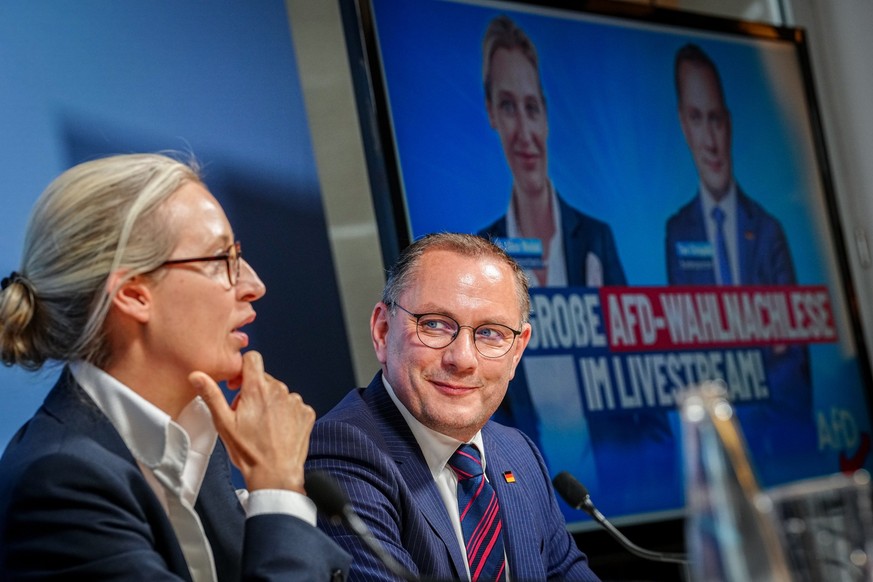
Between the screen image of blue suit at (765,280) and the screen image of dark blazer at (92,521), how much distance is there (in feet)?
9.97

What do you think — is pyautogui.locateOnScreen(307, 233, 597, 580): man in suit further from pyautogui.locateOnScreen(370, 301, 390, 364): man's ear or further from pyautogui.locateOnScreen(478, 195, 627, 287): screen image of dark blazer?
pyautogui.locateOnScreen(478, 195, 627, 287): screen image of dark blazer

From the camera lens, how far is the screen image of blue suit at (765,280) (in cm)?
457

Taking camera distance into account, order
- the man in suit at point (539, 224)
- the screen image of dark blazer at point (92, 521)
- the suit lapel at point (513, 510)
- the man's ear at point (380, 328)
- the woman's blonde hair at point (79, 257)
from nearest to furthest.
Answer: the screen image of dark blazer at point (92, 521) → the woman's blonde hair at point (79, 257) → the suit lapel at point (513, 510) → the man's ear at point (380, 328) → the man in suit at point (539, 224)

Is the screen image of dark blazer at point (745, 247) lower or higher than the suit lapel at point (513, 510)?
higher

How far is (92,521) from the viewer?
1.65m

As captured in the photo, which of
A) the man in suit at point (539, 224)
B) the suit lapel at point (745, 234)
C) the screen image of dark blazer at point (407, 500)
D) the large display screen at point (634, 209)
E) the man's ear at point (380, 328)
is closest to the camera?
the screen image of dark blazer at point (407, 500)

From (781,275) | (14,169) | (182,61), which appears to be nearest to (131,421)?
(14,169)

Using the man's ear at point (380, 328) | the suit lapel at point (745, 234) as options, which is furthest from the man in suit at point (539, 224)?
the man's ear at point (380, 328)

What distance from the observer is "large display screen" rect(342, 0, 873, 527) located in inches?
153

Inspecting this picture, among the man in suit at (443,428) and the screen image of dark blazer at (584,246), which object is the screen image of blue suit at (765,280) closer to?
the screen image of dark blazer at (584,246)

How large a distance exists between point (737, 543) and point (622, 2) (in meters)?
3.90

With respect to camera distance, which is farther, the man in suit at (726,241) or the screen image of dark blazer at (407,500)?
the man in suit at (726,241)

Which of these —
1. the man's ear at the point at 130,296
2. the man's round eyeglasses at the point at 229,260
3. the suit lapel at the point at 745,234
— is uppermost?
the suit lapel at the point at 745,234

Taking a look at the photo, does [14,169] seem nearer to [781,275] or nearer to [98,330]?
[98,330]
